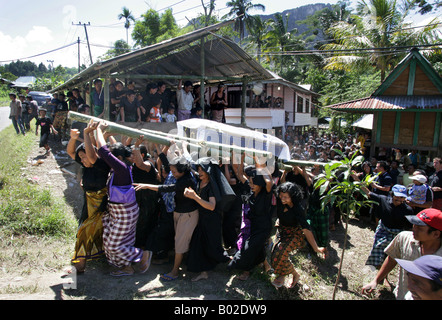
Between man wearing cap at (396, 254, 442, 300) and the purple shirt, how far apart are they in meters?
3.02

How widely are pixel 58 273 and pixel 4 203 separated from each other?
2.50 m

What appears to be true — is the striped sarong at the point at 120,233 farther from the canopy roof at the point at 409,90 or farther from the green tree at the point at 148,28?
the green tree at the point at 148,28

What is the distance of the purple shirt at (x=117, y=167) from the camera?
11.0ft

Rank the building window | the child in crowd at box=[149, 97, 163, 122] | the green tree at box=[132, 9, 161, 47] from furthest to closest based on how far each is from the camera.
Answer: the green tree at box=[132, 9, 161, 47]
the building window
the child in crowd at box=[149, 97, 163, 122]

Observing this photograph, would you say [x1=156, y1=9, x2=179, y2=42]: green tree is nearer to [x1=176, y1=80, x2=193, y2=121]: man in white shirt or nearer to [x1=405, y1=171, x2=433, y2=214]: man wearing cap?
[x1=176, y1=80, x2=193, y2=121]: man in white shirt

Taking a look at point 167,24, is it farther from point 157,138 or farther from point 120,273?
point 120,273

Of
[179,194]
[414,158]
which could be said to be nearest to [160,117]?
[179,194]

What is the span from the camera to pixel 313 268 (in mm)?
4652

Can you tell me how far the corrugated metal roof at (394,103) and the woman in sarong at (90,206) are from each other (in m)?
9.13

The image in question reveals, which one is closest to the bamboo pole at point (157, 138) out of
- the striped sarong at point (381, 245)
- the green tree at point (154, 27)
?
the striped sarong at point (381, 245)

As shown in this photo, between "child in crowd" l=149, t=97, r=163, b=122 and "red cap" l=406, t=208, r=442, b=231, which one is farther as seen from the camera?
"child in crowd" l=149, t=97, r=163, b=122

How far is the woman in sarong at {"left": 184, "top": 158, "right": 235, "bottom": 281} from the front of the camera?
3795 millimetres

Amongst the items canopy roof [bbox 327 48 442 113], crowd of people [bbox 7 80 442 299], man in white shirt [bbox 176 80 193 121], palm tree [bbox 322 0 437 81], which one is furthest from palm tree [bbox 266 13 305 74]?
crowd of people [bbox 7 80 442 299]
